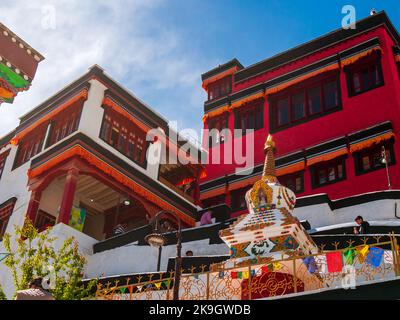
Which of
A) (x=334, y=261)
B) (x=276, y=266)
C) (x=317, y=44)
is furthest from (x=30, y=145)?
(x=334, y=261)

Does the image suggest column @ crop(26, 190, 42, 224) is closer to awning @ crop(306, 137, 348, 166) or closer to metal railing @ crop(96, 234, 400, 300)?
awning @ crop(306, 137, 348, 166)

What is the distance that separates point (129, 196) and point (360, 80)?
12953 mm

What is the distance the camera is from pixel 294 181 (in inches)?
1120

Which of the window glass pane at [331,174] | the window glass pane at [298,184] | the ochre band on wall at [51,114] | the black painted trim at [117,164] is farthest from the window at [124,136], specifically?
the window glass pane at [331,174]

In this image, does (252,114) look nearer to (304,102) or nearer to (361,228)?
(304,102)

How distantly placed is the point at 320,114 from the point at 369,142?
3962mm

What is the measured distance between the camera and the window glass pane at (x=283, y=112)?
3070cm

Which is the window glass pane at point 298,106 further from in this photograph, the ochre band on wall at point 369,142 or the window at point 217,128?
the window at point 217,128

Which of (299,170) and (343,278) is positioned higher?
(299,170)

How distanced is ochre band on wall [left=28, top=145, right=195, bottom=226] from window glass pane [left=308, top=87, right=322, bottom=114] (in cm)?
907

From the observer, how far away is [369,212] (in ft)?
70.4

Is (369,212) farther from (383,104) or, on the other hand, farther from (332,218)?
(383,104)

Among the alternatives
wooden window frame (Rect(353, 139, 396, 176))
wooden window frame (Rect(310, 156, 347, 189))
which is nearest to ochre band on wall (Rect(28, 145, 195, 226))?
wooden window frame (Rect(310, 156, 347, 189))
